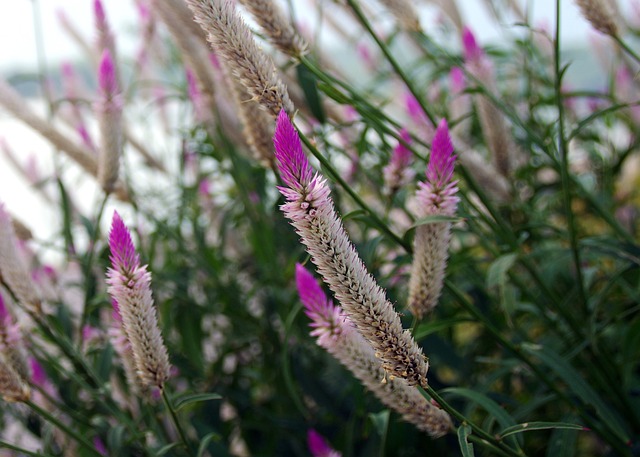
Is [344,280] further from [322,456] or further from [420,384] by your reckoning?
[322,456]

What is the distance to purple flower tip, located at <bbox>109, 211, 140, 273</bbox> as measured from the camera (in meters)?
1.05

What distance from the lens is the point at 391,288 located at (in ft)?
6.03

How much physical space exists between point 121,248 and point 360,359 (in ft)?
1.39

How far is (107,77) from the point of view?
5.72 ft

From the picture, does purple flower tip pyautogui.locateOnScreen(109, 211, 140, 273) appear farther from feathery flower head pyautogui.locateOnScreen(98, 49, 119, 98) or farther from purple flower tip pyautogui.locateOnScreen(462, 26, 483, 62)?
purple flower tip pyautogui.locateOnScreen(462, 26, 483, 62)

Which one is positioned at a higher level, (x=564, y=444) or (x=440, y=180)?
(x=440, y=180)

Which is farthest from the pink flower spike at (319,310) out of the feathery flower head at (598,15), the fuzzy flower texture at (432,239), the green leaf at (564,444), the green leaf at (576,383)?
the feathery flower head at (598,15)

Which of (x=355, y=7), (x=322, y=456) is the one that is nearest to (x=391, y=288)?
(x=322, y=456)

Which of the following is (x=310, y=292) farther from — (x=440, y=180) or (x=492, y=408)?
(x=492, y=408)

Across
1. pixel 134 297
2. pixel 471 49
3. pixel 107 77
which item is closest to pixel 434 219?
pixel 134 297

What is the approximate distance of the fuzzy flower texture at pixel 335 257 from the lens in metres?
0.86

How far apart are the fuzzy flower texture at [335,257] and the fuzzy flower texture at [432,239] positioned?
26 centimetres

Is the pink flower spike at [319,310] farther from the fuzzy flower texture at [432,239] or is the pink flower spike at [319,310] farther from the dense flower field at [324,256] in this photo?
the fuzzy flower texture at [432,239]

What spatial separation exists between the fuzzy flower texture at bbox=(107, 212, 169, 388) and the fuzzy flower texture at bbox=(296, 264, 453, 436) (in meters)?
0.24
